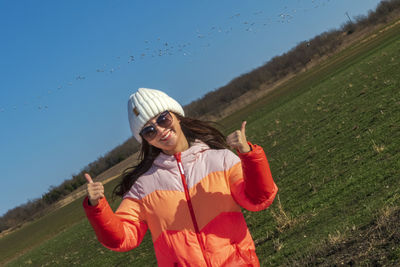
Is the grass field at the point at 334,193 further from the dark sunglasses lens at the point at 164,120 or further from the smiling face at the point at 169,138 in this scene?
the dark sunglasses lens at the point at 164,120

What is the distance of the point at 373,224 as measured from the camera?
665 centimetres

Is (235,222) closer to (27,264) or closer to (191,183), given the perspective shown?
(191,183)

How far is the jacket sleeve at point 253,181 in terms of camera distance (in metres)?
3.31

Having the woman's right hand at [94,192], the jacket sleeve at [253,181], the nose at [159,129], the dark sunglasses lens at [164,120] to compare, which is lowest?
the jacket sleeve at [253,181]

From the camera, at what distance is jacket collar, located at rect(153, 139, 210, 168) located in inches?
144

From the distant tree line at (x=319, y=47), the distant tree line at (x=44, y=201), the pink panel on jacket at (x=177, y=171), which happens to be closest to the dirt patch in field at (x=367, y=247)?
the pink panel on jacket at (x=177, y=171)

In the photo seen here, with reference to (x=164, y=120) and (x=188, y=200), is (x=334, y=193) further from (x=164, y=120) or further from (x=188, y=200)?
(x=188, y=200)

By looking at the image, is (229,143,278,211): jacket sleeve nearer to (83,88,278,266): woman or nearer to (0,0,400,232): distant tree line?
(83,88,278,266): woman

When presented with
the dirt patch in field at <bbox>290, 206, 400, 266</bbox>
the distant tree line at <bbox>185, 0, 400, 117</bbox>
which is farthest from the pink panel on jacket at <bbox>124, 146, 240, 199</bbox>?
the distant tree line at <bbox>185, 0, 400, 117</bbox>

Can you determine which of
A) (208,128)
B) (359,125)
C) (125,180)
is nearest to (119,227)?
(125,180)

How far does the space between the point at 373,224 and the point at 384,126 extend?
7870mm

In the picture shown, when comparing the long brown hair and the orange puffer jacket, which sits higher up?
the long brown hair

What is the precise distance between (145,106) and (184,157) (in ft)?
1.74

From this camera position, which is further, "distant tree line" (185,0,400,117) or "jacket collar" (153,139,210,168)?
"distant tree line" (185,0,400,117)
